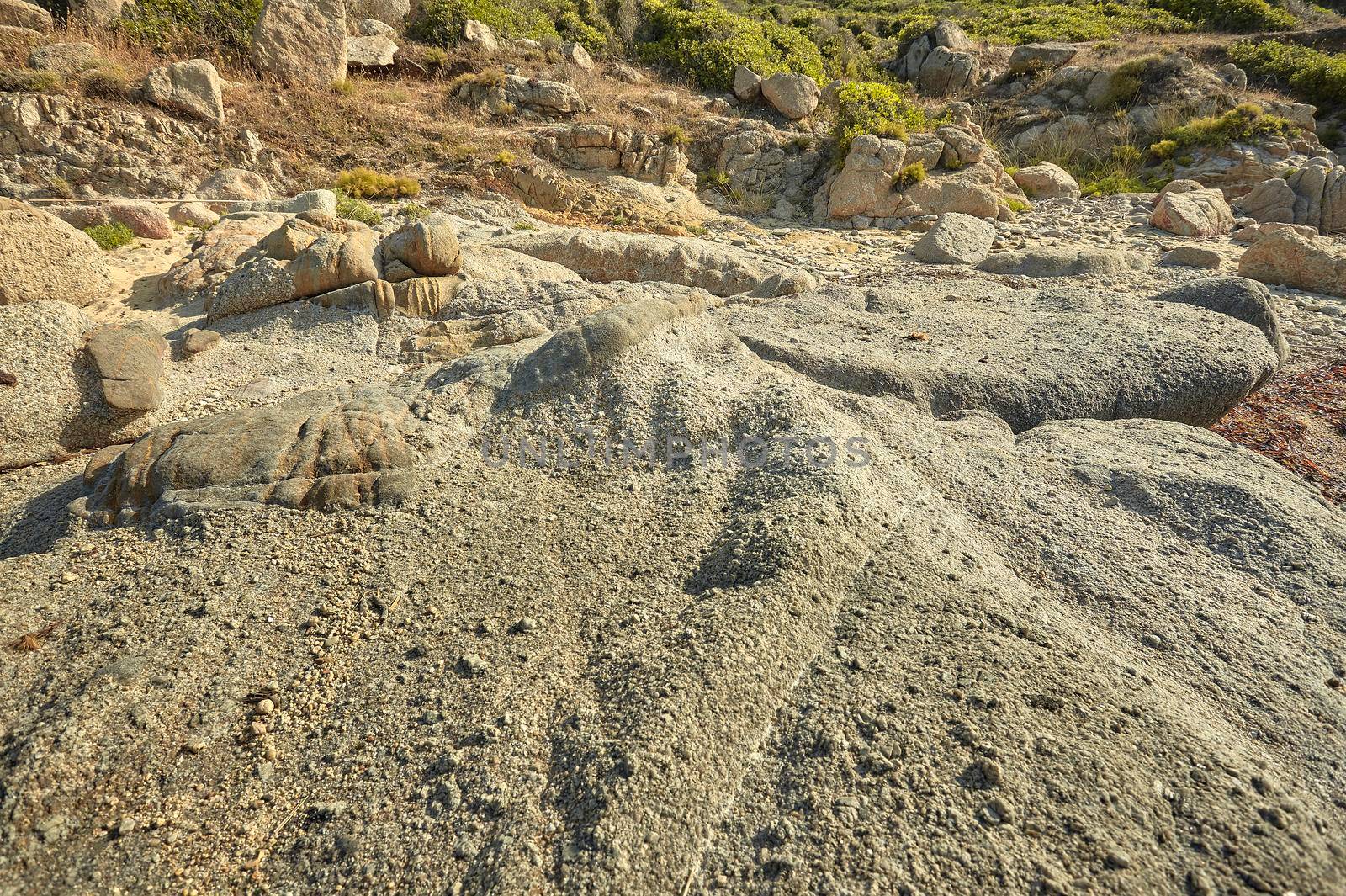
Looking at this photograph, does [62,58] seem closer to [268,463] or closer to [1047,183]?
[268,463]

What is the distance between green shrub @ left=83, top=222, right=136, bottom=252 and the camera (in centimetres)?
816

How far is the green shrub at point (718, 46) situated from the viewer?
17.9 m

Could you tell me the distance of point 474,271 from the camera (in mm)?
6922

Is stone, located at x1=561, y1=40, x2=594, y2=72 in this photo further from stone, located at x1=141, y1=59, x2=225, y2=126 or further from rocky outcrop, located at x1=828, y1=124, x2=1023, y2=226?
stone, located at x1=141, y1=59, x2=225, y2=126

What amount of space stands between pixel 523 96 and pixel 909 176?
9030mm

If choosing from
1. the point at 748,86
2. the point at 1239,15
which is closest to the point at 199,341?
the point at 748,86

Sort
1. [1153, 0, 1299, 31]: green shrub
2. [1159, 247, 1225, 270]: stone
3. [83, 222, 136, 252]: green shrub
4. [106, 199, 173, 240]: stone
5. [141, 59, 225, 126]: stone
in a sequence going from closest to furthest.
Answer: [83, 222, 136, 252]: green shrub, [106, 199, 173, 240]: stone, [1159, 247, 1225, 270]: stone, [141, 59, 225, 126]: stone, [1153, 0, 1299, 31]: green shrub

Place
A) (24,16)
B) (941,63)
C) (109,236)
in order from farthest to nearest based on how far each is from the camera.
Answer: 1. (941,63)
2. (24,16)
3. (109,236)

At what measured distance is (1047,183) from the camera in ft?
46.4

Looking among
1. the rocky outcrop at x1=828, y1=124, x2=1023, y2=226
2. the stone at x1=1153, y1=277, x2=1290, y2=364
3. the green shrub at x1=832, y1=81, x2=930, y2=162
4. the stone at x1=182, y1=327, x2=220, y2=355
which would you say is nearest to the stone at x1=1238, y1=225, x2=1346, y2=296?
the stone at x1=1153, y1=277, x2=1290, y2=364

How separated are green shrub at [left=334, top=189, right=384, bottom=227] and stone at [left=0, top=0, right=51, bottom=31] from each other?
7.95m

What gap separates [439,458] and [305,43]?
48.6 feet

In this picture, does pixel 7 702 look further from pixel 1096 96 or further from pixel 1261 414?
pixel 1096 96

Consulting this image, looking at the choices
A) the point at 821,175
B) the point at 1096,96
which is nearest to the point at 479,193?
the point at 821,175
